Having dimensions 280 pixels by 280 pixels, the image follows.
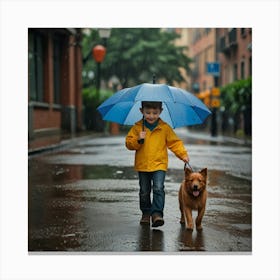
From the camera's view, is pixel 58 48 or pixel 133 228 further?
pixel 58 48

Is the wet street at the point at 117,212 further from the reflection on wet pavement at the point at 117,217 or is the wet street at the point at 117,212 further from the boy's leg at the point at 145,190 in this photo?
the boy's leg at the point at 145,190

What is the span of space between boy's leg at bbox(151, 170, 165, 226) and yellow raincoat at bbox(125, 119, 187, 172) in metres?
0.09

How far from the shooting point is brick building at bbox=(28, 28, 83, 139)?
799 inches

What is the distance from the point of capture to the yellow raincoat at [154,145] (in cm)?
571

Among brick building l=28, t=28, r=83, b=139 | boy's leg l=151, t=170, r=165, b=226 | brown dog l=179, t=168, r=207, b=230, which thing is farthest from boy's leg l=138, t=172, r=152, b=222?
brick building l=28, t=28, r=83, b=139

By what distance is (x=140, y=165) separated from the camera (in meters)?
5.82

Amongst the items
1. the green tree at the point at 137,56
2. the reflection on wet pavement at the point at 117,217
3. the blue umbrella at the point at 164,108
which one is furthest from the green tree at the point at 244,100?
the blue umbrella at the point at 164,108

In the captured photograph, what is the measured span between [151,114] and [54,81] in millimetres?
19489

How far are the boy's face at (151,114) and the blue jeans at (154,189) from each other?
0.44 m

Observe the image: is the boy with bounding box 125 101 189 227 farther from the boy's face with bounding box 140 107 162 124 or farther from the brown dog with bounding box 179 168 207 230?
the brown dog with bounding box 179 168 207 230

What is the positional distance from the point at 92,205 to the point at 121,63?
3329 cm

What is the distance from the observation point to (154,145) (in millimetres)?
5719
